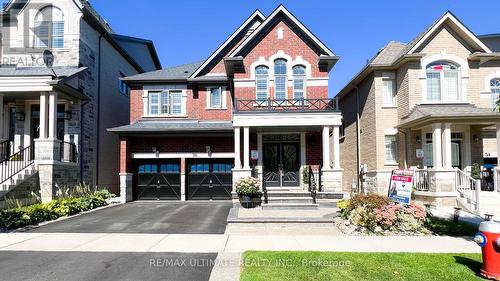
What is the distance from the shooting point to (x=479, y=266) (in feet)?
22.9

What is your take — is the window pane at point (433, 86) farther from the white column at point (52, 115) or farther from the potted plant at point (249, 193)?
the white column at point (52, 115)

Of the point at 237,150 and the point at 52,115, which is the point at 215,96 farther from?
the point at 52,115

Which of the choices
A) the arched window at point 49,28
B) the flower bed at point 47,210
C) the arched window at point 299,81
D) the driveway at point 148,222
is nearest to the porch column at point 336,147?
the arched window at point 299,81

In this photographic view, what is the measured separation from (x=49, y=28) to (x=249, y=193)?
46.9 feet

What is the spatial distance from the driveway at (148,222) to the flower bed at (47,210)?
61 centimetres

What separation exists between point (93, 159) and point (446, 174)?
18082mm

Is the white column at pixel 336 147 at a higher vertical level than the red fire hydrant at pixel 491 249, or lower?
higher

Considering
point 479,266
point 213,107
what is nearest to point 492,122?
point 479,266

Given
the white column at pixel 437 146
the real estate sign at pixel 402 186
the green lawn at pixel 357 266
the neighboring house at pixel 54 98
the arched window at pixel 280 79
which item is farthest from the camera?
the arched window at pixel 280 79

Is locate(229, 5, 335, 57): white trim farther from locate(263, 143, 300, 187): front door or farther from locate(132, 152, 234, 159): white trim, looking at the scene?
locate(132, 152, 234, 159): white trim

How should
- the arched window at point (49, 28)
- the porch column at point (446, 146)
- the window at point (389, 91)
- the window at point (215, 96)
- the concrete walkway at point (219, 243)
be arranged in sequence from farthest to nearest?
the window at point (215, 96) → the window at point (389, 91) → the arched window at point (49, 28) → the porch column at point (446, 146) → the concrete walkway at point (219, 243)

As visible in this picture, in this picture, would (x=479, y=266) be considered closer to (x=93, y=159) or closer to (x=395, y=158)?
(x=395, y=158)

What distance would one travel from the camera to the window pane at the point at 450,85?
18703mm

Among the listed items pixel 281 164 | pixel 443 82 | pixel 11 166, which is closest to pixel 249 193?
pixel 281 164
